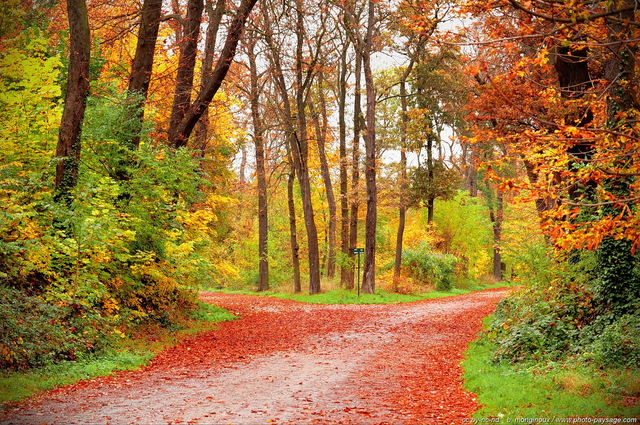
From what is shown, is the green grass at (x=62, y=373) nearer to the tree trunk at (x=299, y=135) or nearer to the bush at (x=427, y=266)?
the tree trunk at (x=299, y=135)

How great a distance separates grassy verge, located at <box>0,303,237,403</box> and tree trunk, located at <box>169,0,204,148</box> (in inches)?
201

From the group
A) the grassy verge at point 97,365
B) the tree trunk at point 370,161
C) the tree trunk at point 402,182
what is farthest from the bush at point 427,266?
the grassy verge at point 97,365

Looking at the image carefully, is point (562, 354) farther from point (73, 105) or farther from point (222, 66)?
point (222, 66)

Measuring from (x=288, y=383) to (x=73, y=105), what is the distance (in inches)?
277

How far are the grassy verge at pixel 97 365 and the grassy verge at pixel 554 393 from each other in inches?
218

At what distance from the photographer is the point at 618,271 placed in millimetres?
9016

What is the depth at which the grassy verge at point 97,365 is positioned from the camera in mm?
6828

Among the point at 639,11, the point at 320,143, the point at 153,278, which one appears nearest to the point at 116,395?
the point at 153,278

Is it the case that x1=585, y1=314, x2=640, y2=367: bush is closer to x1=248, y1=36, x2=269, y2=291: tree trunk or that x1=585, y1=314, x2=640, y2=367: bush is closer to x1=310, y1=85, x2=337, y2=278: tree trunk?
x1=248, y1=36, x2=269, y2=291: tree trunk

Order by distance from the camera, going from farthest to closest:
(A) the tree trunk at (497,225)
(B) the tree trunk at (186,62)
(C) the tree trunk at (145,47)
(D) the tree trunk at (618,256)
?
(A) the tree trunk at (497,225)
(B) the tree trunk at (186,62)
(C) the tree trunk at (145,47)
(D) the tree trunk at (618,256)

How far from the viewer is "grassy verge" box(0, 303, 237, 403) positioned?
22.4 feet

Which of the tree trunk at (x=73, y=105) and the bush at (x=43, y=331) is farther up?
the tree trunk at (x=73, y=105)

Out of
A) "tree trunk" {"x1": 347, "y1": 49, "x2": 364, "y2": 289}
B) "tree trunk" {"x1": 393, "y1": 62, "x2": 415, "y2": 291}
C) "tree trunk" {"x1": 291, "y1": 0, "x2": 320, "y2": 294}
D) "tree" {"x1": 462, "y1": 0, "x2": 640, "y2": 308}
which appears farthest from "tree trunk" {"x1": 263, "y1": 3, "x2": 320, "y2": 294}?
"tree" {"x1": 462, "y1": 0, "x2": 640, "y2": 308}

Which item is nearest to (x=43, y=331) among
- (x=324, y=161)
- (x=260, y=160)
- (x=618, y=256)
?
(x=618, y=256)
